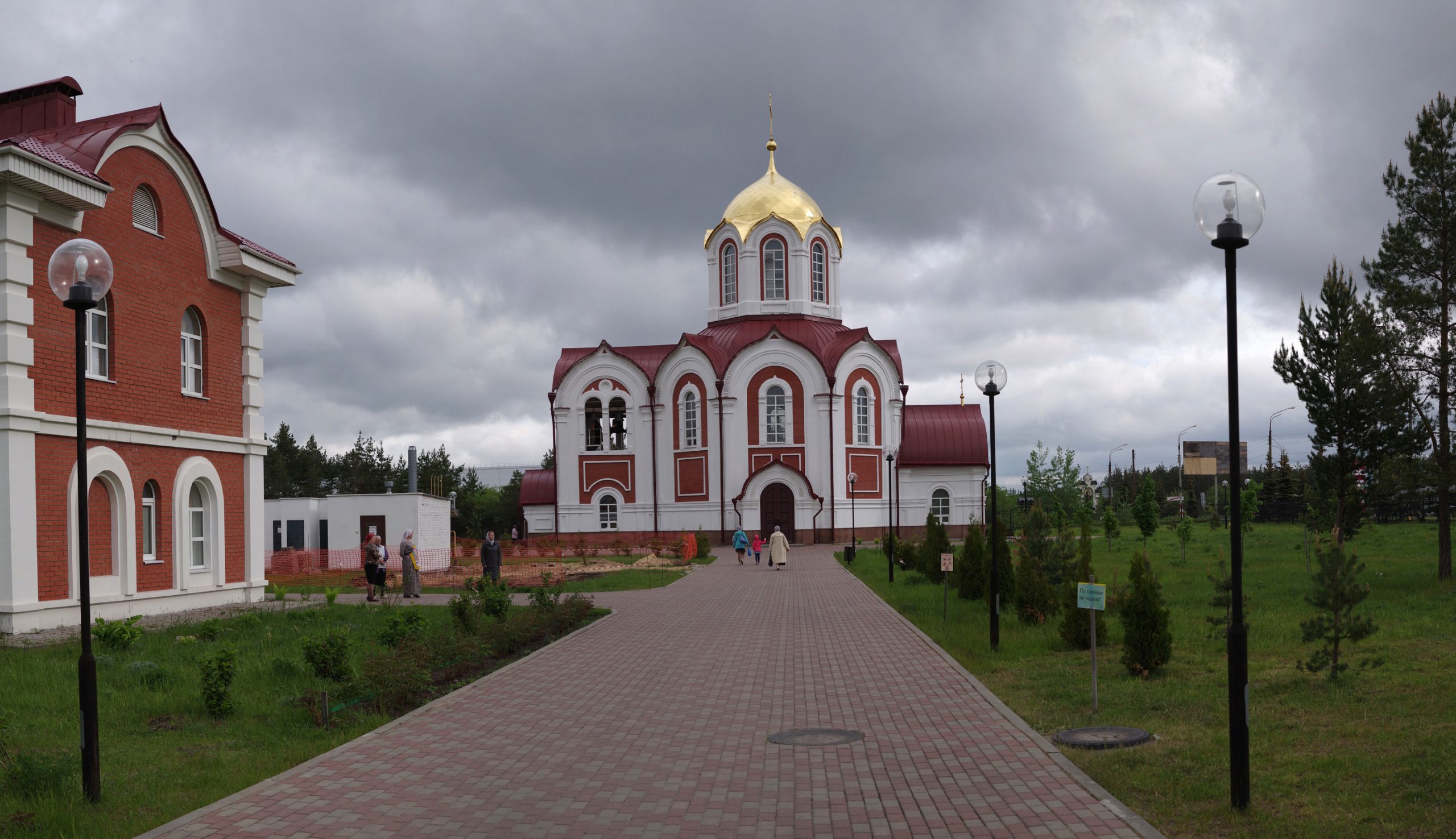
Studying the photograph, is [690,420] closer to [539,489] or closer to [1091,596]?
[539,489]

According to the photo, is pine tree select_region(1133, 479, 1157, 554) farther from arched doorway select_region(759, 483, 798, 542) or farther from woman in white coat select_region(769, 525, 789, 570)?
woman in white coat select_region(769, 525, 789, 570)

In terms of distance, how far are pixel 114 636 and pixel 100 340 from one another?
233 inches

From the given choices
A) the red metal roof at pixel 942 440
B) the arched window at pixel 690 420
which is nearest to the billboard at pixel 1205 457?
the red metal roof at pixel 942 440

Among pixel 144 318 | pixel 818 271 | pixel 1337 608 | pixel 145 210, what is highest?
pixel 818 271

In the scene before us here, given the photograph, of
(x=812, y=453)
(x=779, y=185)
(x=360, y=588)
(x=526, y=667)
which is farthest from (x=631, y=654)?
(x=779, y=185)

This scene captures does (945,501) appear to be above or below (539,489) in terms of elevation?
below

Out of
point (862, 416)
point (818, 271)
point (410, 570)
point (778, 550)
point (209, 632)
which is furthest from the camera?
point (818, 271)

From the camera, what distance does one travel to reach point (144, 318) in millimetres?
18609

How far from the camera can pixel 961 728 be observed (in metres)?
9.11

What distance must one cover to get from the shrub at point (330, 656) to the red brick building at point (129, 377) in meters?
6.44

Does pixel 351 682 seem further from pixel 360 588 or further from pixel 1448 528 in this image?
pixel 1448 528

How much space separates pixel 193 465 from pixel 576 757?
14271 mm

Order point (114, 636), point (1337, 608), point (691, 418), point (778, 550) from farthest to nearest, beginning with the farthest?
point (691, 418) → point (778, 550) → point (114, 636) → point (1337, 608)

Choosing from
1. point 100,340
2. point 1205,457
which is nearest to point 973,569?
point 100,340
